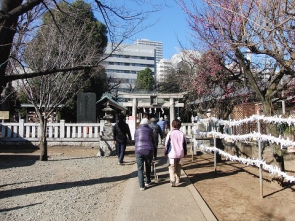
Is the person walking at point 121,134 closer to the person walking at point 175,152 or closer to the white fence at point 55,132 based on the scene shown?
the person walking at point 175,152

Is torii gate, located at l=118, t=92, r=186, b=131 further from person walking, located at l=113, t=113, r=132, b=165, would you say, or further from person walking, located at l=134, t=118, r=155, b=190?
person walking, located at l=134, t=118, r=155, b=190

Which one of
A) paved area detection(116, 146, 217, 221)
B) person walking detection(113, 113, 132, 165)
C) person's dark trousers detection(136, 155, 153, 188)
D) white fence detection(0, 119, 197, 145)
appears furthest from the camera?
white fence detection(0, 119, 197, 145)

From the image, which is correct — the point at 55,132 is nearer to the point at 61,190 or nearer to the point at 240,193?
the point at 61,190

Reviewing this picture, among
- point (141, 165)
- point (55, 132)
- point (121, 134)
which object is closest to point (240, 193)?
point (141, 165)

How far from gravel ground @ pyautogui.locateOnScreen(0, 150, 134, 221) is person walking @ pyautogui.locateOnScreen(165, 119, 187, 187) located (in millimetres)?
1297

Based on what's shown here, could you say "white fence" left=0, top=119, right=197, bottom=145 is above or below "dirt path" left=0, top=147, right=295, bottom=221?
above

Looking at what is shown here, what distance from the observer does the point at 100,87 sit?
28047 mm

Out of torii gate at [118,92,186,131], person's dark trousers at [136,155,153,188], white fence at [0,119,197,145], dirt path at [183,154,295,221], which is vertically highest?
torii gate at [118,92,186,131]

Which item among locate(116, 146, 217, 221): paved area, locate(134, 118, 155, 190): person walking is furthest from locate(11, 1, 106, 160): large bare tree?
locate(116, 146, 217, 221): paved area

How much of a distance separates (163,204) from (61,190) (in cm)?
265

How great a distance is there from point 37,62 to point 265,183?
31.4 ft

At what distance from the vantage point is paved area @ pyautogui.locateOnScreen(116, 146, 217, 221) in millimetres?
4816

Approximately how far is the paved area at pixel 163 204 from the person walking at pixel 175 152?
0.95 ft

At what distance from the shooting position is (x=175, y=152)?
22.3ft
